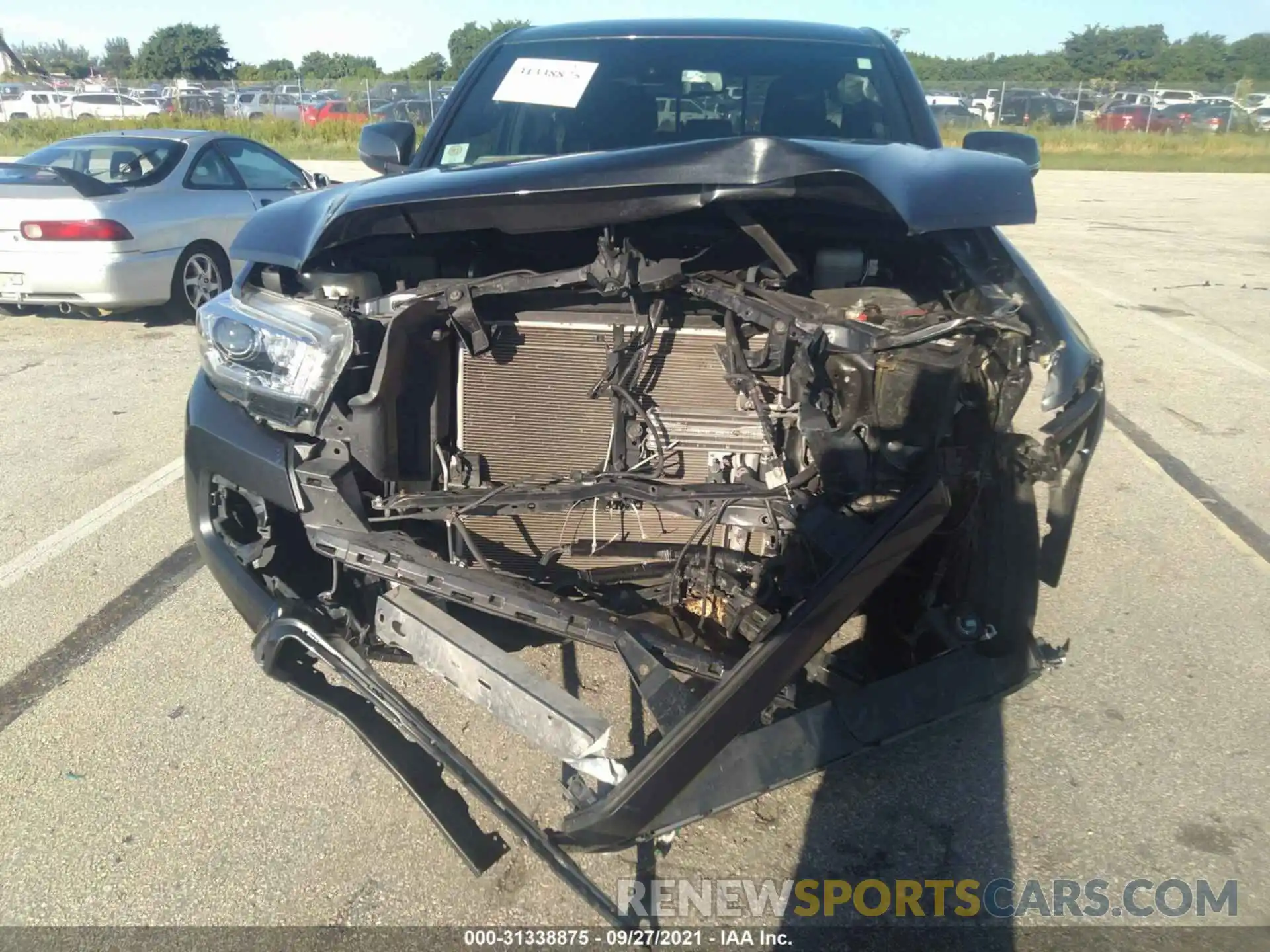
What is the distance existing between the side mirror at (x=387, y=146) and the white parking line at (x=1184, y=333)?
5.66 metres

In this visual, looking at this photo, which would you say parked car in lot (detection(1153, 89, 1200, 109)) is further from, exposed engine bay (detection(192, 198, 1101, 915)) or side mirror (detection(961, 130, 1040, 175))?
exposed engine bay (detection(192, 198, 1101, 915))

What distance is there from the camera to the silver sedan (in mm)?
6891

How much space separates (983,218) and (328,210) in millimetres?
1639

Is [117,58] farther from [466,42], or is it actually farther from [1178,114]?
[1178,114]

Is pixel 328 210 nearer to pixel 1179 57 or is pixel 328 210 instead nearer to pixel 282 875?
pixel 282 875

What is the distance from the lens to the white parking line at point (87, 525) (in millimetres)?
3641

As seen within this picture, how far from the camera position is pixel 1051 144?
28.5m

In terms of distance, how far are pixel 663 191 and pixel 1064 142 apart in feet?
100

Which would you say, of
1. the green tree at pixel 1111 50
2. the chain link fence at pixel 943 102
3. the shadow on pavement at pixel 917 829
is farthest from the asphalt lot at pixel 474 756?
the green tree at pixel 1111 50

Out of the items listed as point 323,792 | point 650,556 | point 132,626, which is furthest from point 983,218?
point 132,626

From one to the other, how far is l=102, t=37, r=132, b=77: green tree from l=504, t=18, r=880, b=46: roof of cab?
259ft

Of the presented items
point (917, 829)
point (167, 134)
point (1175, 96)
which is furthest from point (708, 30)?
point (1175, 96)

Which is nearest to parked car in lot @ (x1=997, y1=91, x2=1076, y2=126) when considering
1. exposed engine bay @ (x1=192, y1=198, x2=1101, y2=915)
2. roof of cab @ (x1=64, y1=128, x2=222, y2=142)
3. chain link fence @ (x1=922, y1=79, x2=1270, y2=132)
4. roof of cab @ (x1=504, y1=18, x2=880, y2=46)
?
chain link fence @ (x1=922, y1=79, x2=1270, y2=132)

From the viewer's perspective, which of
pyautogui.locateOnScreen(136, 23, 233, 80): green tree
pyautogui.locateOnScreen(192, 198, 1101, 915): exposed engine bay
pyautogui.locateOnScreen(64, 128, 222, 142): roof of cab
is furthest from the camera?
pyautogui.locateOnScreen(136, 23, 233, 80): green tree
